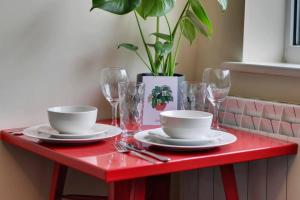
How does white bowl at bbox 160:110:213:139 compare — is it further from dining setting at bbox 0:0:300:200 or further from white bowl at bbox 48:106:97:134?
white bowl at bbox 48:106:97:134

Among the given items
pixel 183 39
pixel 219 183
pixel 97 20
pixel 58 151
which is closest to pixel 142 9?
pixel 97 20

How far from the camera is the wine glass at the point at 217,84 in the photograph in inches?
62.1

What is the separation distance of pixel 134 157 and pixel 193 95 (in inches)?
16.9

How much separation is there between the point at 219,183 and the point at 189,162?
1.74ft

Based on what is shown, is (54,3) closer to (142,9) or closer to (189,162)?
(142,9)

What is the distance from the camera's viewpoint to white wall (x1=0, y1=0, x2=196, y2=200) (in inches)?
61.5

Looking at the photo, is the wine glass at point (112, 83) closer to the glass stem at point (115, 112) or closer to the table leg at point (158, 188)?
the glass stem at point (115, 112)

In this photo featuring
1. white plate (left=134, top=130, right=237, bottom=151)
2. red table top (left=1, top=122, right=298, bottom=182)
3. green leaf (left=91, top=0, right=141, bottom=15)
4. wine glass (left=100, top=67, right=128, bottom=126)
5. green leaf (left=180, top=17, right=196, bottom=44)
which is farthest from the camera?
green leaf (left=180, top=17, right=196, bottom=44)

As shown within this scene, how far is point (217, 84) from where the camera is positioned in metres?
1.58

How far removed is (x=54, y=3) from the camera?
1618mm

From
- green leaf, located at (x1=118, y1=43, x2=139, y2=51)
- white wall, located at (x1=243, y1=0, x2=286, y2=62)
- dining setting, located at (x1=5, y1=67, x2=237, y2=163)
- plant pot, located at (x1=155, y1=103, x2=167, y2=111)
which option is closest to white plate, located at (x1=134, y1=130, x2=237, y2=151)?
dining setting, located at (x1=5, y1=67, x2=237, y2=163)

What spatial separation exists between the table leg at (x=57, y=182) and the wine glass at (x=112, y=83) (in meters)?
0.20

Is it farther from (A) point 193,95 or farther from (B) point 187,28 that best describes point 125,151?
(B) point 187,28

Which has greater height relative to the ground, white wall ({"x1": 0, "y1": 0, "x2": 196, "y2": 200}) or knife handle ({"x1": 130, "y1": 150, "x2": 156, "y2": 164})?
white wall ({"x1": 0, "y1": 0, "x2": 196, "y2": 200})
